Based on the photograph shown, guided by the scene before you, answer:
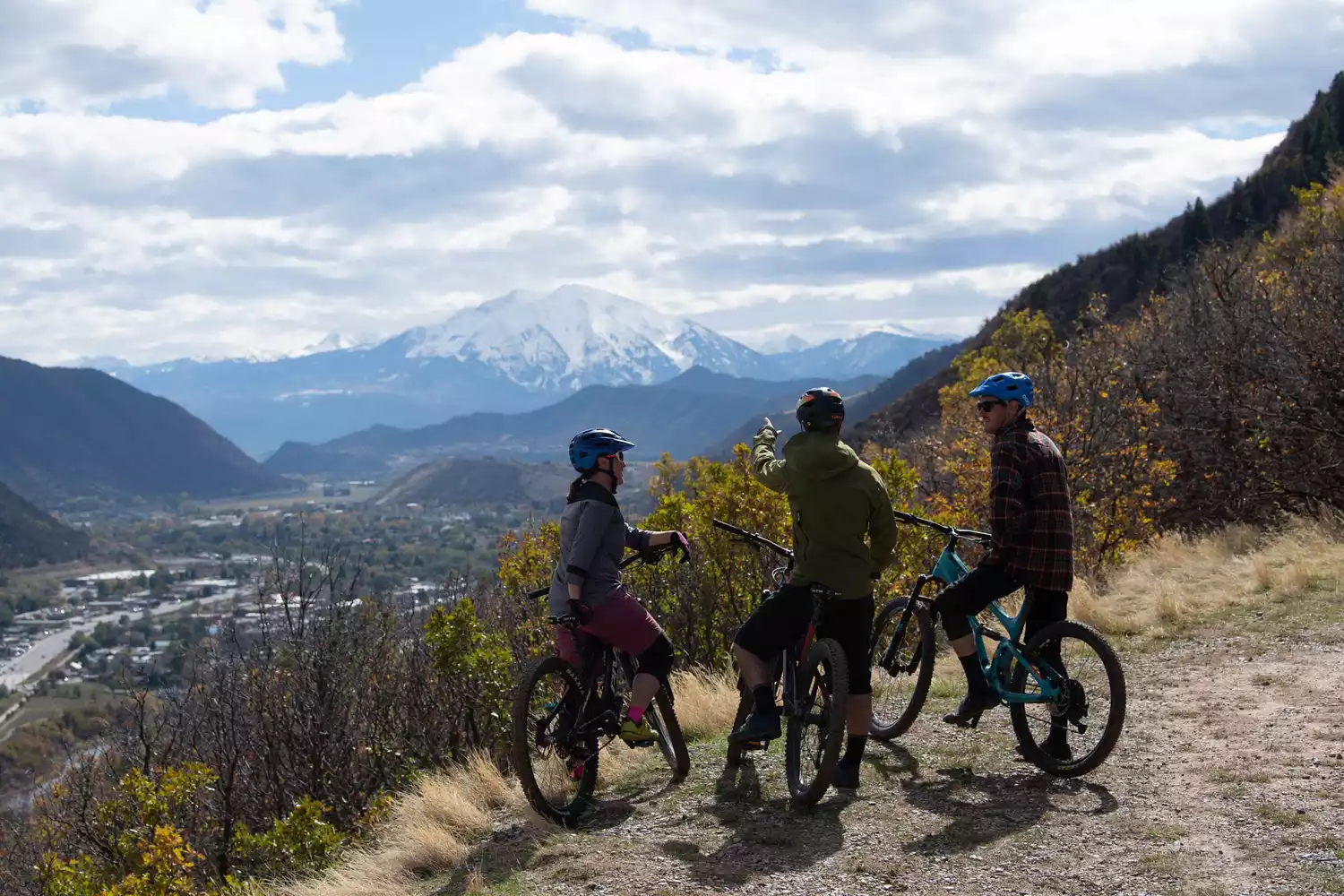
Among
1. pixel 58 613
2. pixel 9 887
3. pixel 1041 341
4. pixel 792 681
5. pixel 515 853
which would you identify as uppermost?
pixel 1041 341

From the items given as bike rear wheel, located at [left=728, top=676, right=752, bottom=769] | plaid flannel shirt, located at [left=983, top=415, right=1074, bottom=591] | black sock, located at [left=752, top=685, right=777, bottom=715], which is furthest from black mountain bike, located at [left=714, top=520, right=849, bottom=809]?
plaid flannel shirt, located at [left=983, top=415, right=1074, bottom=591]

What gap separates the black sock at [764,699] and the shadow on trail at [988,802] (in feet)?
3.18

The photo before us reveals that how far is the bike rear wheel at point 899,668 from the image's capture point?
738 centimetres

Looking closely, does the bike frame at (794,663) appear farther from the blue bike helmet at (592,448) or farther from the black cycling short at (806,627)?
the blue bike helmet at (592,448)

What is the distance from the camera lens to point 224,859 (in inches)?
470

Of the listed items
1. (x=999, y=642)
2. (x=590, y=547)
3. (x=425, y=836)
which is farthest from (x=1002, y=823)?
(x=425, y=836)

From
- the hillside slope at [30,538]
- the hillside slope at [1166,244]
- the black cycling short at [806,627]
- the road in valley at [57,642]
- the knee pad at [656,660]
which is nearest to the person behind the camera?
the black cycling short at [806,627]

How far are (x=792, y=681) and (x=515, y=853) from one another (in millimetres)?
1855

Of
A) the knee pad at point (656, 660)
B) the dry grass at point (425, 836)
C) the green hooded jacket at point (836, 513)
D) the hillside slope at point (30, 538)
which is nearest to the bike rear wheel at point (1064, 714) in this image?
the green hooded jacket at point (836, 513)

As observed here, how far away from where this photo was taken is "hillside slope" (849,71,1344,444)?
7132 centimetres

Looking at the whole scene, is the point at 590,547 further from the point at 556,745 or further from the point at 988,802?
the point at 988,802

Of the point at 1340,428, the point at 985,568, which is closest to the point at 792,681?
the point at 985,568

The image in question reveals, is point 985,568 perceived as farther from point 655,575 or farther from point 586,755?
point 655,575

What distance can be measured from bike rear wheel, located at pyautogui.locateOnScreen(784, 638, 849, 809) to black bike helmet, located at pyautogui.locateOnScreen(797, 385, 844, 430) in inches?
49.5
